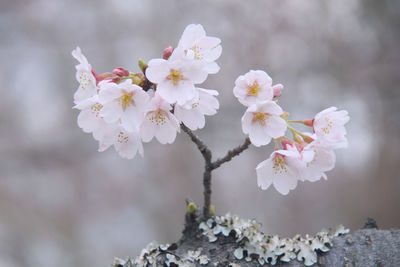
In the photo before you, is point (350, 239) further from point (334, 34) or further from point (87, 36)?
point (87, 36)

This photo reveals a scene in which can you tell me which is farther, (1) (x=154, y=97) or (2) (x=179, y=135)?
(2) (x=179, y=135)

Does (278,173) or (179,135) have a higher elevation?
(179,135)

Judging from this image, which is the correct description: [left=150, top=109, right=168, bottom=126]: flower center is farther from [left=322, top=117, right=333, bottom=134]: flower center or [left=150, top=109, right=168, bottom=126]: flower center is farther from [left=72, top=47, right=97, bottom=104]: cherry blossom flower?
[left=322, top=117, right=333, bottom=134]: flower center

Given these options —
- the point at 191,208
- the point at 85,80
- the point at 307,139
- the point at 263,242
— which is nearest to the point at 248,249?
the point at 263,242

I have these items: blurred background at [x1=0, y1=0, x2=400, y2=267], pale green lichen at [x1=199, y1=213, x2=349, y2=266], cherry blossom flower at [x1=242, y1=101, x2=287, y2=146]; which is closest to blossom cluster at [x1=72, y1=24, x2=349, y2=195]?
cherry blossom flower at [x1=242, y1=101, x2=287, y2=146]

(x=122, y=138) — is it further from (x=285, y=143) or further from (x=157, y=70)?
(x=285, y=143)

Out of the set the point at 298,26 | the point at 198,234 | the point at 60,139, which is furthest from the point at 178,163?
the point at 198,234

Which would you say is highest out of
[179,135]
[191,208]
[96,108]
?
[179,135]

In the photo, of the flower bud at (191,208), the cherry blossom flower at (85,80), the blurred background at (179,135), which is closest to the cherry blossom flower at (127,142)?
the cherry blossom flower at (85,80)
